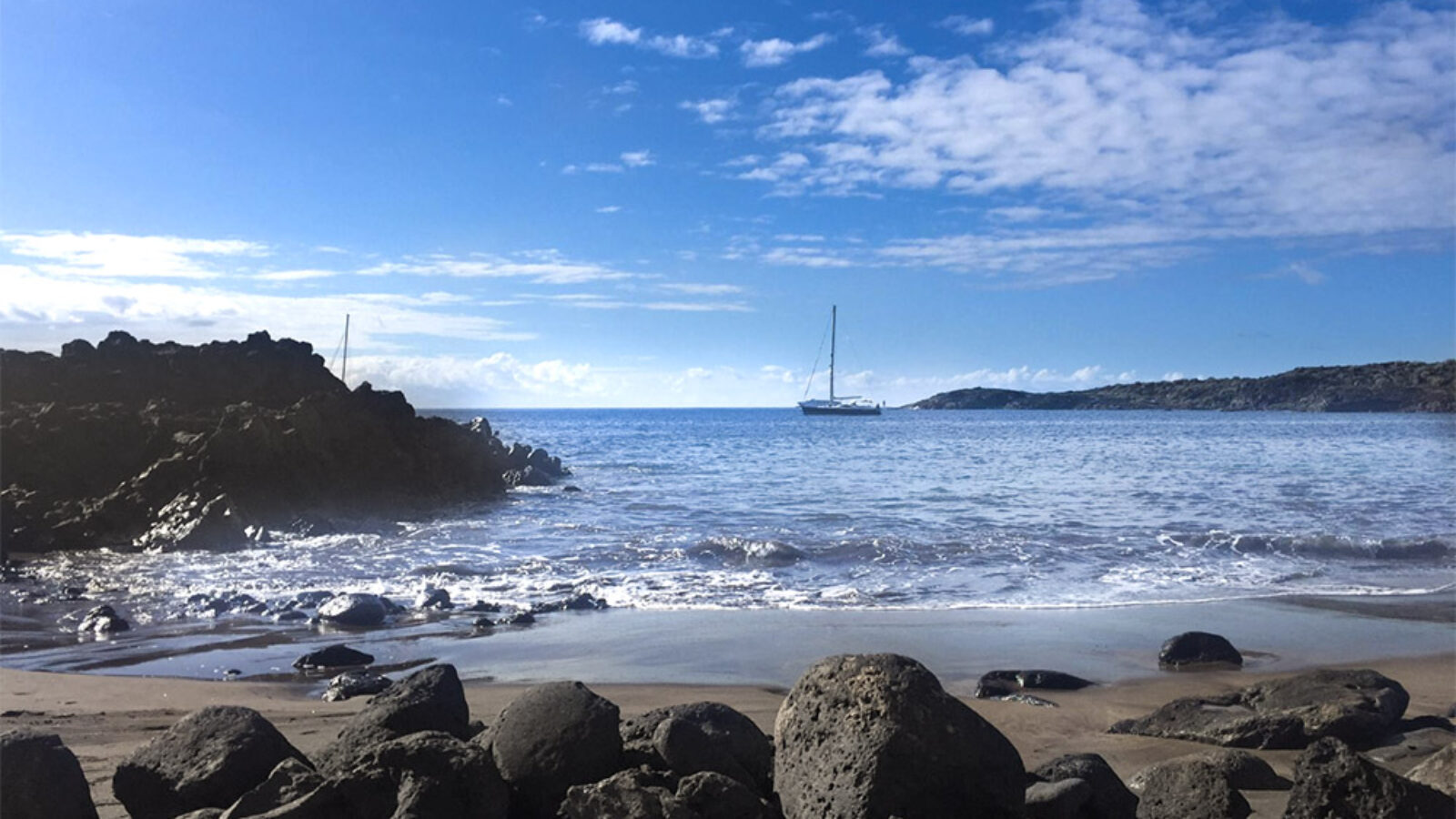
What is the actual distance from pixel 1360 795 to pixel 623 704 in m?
5.08

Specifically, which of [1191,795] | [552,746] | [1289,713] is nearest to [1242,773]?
[1191,795]

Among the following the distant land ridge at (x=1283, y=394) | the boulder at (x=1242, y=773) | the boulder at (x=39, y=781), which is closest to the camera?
the boulder at (x=39, y=781)

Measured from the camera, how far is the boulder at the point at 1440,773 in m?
4.99

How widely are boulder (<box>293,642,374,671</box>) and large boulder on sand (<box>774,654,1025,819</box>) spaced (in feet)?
20.0

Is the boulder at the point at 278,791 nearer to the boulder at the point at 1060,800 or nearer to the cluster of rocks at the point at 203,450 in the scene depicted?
the boulder at the point at 1060,800

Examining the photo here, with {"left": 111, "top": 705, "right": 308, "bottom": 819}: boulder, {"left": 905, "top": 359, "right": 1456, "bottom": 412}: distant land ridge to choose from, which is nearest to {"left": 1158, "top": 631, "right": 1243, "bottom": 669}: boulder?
{"left": 111, "top": 705, "right": 308, "bottom": 819}: boulder

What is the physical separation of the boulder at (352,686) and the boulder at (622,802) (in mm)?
4330

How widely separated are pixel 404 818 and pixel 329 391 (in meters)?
23.5

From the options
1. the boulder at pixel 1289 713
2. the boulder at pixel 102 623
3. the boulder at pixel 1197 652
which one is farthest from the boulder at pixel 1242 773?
the boulder at pixel 102 623

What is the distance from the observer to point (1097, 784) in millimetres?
5172

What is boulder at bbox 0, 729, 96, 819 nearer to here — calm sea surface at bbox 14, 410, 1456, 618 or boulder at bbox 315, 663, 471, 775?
boulder at bbox 315, 663, 471, 775

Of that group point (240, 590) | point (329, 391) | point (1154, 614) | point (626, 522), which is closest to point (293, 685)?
point (240, 590)

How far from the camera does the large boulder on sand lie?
173 inches

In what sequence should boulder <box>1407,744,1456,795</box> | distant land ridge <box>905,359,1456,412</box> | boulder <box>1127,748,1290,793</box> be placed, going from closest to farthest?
boulder <box>1407,744,1456,795</box> → boulder <box>1127,748,1290,793</box> → distant land ridge <box>905,359,1456,412</box>
